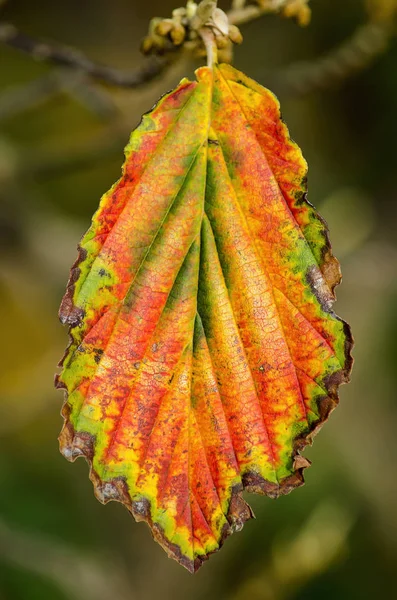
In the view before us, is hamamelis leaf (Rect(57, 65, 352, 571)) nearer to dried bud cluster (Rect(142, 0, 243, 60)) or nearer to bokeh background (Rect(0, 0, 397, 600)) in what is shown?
dried bud cluster (Rect(142, 0, 243, 60))

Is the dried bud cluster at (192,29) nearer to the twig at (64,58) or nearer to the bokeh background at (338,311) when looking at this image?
the twig at (64,58)

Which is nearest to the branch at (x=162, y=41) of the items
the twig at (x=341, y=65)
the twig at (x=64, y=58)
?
the twig at (x=64, y=58)

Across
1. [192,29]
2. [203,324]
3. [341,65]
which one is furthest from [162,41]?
[341,65]

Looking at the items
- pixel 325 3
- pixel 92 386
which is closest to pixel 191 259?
pixel 92 386

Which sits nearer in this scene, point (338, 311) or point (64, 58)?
point (64, 58)

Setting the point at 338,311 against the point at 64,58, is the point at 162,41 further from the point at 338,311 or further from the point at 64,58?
the point at 338,311

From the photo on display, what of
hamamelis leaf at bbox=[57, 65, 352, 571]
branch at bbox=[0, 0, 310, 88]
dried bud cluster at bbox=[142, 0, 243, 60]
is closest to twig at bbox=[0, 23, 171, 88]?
branch at bbox=[0, 0, 310, 88]
